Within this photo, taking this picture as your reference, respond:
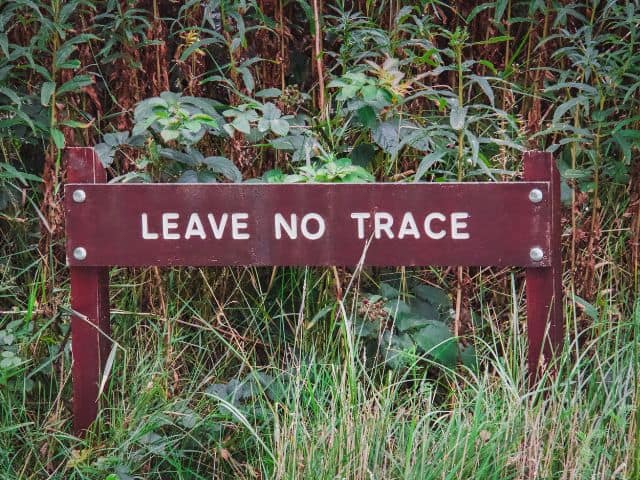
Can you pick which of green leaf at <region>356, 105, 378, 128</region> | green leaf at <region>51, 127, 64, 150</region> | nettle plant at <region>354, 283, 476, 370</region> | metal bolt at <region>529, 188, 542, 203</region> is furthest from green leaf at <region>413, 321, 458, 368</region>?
green leaf at <region>51, 127, 64, 150</region>

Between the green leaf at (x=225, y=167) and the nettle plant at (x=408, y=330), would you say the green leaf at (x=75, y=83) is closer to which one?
the green leaf at (x=225, y=167)

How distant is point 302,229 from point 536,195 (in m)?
0.70

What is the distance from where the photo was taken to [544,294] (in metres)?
2.74

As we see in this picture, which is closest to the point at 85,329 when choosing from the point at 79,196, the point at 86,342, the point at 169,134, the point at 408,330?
the point at 86,342

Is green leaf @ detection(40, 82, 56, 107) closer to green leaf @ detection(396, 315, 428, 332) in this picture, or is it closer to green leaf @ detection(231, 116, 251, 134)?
green leaf @ detection(231, 116, 251, 134)

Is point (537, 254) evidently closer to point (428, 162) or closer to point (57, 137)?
point (428, 162)

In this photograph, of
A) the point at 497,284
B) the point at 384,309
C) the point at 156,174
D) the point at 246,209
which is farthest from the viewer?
the point at 497,284

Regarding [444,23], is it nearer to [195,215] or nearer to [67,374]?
[195,215]

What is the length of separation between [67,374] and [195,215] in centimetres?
86

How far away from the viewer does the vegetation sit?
2812mm

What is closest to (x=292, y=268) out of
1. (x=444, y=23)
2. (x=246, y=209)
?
(x=246, y=209)

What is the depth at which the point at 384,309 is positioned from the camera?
3.20 metres

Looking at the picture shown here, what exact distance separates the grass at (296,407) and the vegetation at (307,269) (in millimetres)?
14

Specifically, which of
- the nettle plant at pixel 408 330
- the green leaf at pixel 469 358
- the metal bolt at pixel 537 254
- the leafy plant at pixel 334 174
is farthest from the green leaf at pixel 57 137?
the metal bolt at pixel 537 254
